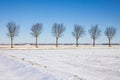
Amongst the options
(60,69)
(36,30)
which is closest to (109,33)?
(36,30)

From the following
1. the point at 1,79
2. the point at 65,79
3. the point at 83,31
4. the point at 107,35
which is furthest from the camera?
the point at 107,35

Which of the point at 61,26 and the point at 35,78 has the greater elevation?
the point at 61,26

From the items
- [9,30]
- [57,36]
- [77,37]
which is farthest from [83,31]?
[9,30]

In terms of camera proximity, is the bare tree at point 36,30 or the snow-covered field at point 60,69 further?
the bare tree at point 36,30

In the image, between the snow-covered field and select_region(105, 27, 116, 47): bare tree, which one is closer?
the snow-covered field

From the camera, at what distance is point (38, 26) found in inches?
4058

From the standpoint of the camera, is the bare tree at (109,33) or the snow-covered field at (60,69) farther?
the bare tree at (109,33)

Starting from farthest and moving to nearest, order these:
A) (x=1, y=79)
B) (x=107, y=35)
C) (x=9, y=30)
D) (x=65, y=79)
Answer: (x=107, y=35)
(x=9, y=30)
(x=1, y=79)
(x=65, y=79)

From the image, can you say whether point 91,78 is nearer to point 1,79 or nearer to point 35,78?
point 35,78

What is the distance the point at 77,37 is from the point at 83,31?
5.41 meters

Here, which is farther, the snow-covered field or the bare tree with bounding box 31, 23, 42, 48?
the bare tree with bounding box 31, 23, 42, 48

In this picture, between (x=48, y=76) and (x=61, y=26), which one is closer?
(x=48, y=76)

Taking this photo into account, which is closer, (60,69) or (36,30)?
(60,69)

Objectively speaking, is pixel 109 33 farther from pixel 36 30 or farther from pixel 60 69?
pixel 60 69
